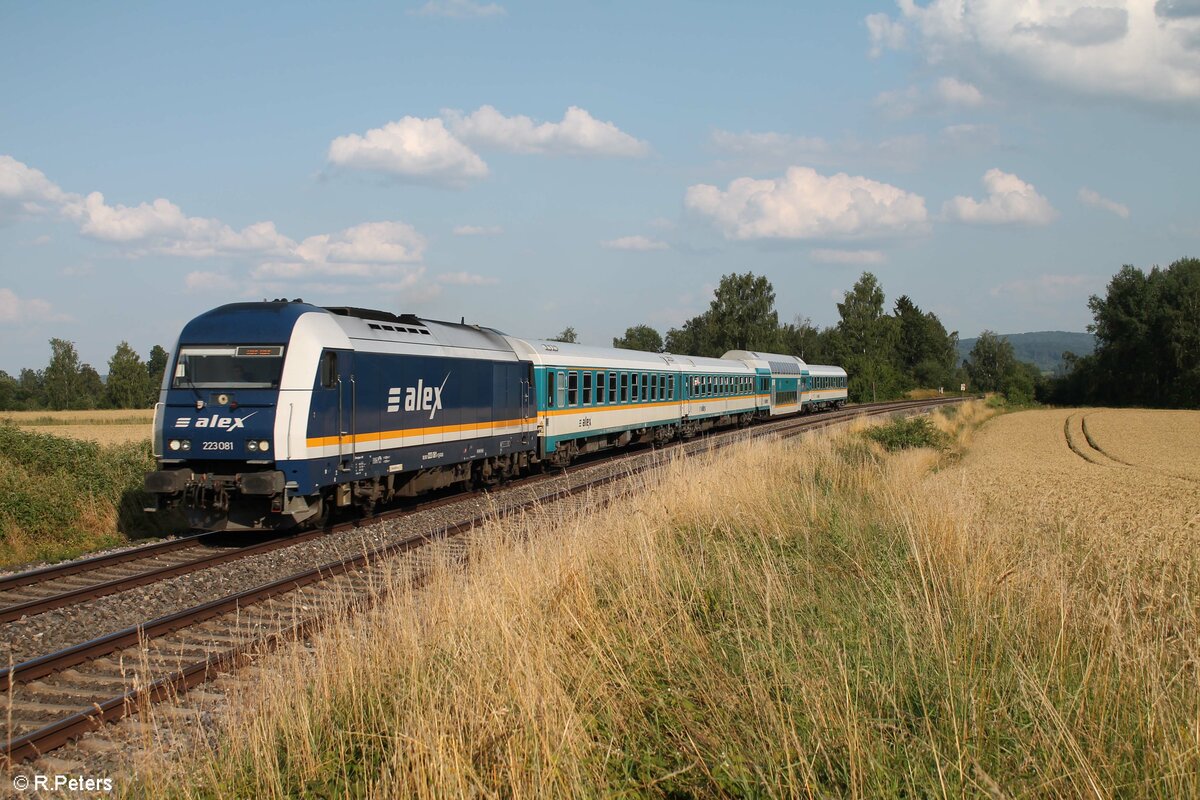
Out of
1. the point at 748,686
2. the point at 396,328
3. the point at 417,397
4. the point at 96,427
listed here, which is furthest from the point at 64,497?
the point at 96,427

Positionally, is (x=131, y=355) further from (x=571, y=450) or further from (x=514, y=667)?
(x=514, y=667)

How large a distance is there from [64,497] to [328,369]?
19.5ft

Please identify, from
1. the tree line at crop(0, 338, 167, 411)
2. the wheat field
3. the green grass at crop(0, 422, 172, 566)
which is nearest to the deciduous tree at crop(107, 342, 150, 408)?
the tree line at crop(0, 338, 167, 411)

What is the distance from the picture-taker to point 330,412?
42.5 ft

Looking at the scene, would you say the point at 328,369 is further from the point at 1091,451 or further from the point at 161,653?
the point at 1091,451

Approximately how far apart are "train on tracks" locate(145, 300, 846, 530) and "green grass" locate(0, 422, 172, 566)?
2.52 metres

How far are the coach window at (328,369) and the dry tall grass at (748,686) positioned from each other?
5876 millimetres

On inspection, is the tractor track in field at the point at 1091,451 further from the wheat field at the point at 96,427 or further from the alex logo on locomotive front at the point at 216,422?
the wheat field at the point at 96,427

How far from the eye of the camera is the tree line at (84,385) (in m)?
89.6

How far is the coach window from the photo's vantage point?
501 inches

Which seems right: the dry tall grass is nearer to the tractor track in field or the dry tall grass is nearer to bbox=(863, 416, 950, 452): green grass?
bbox=(863, 416, 950, 452): green grass

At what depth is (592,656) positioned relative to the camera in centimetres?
525

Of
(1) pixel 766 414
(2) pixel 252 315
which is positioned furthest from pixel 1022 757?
(1) pixel 766 414

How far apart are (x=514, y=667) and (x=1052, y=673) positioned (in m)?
2.78
